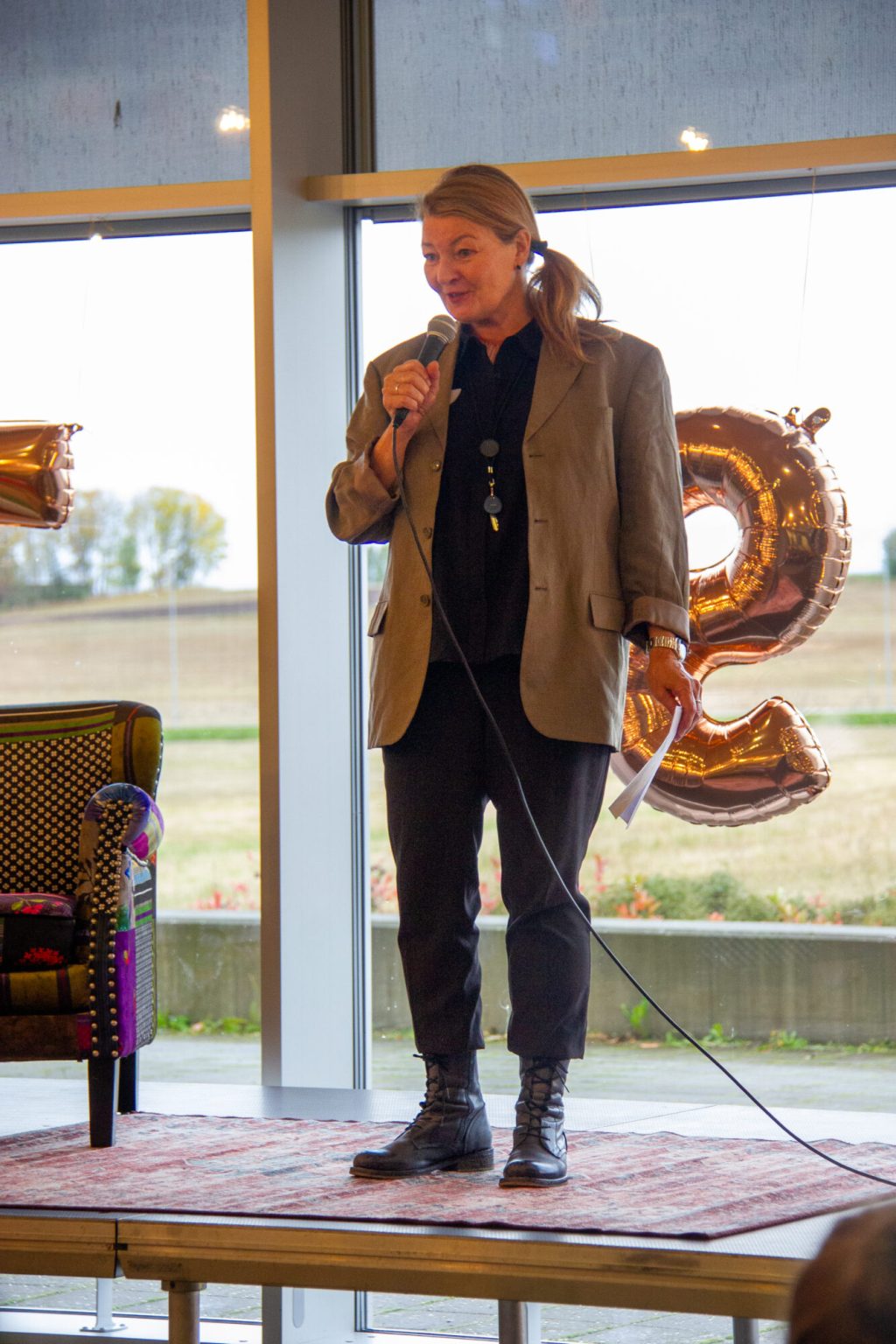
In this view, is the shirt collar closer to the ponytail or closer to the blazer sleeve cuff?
the ponytail

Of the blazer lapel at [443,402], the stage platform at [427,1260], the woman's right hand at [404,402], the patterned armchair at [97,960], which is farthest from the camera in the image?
the patterned armchair at [97,960]

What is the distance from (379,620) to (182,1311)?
92cm

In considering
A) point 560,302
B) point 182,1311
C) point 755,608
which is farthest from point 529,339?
point 182,1311

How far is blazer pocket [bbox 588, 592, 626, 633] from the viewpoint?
2.05m

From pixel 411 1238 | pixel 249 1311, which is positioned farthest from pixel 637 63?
pixel 249 1311

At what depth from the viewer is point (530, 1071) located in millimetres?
2055

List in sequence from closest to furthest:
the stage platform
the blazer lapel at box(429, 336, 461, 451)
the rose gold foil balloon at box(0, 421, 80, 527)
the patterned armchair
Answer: the stage platform, the blazer lapel at box(429, 336, 461, 451), the patterned armchair, the rose gold foil balloon at box(0, 421, 80, 527)

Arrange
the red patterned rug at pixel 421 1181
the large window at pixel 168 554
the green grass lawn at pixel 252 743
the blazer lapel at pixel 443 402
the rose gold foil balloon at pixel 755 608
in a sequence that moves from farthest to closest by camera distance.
→ 1. the large window at pixel 168 554
2. the green grass lawn at pixel 252 743
3. the rose gold foil balloon at pixel 755 608
4. the blazer lapel at pixel 443 402
5. the red patterned rug at pixel 421 1181

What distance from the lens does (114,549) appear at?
3330mm

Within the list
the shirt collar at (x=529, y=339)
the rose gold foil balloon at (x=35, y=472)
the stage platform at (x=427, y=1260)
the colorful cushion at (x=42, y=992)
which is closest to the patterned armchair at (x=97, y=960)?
the colorful cushion at (x=42, y=992)

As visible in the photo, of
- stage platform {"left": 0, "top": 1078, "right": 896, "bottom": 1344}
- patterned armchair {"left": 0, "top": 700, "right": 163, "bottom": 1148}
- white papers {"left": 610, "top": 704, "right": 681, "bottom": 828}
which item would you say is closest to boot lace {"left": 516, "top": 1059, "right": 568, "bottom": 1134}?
stage platform {"left": 0, "top": 1078, "right": 896, "bottom": 1344}

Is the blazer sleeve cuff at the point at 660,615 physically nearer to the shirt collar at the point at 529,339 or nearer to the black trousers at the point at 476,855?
the black trousers at the point at 476,855

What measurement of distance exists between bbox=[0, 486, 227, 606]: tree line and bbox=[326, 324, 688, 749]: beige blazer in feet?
3.79

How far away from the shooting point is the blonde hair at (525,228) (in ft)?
6.72
